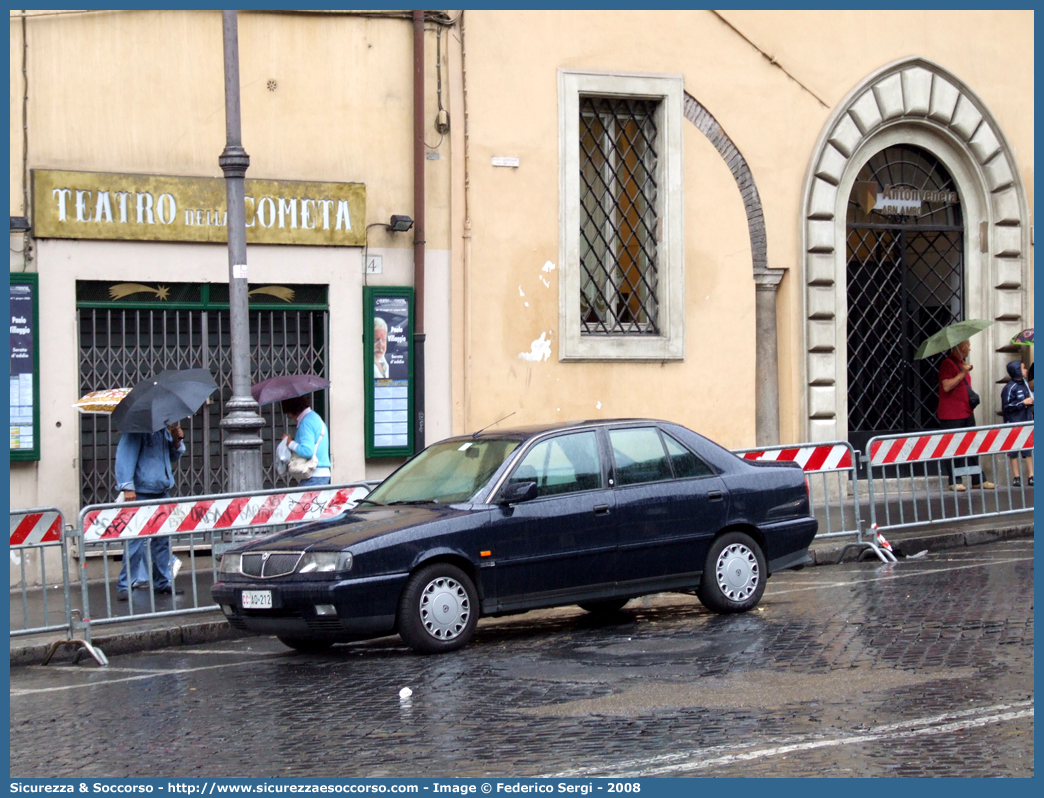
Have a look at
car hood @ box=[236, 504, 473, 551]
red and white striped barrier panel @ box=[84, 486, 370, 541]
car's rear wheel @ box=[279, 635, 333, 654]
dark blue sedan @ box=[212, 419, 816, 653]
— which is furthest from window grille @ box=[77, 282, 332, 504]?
car hood @ box=[236, 504, 473, 551]

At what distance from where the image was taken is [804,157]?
17609 mm

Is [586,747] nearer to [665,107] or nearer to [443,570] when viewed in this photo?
[443,570]

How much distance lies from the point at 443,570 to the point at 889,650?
2.78 m

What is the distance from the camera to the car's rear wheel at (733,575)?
1031 cm

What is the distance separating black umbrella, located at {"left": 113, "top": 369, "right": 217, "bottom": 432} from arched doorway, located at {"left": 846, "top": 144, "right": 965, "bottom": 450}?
30.8ft

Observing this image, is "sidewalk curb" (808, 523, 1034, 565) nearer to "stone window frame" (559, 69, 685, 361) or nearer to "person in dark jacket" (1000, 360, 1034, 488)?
"person in dark jacket" (1000, 360, 1034, 488)

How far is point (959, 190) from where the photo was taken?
62.2ft

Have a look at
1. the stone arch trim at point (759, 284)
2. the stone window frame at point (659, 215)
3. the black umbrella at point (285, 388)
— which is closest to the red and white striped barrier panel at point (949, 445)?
the stone arch trim at point (759, 284)

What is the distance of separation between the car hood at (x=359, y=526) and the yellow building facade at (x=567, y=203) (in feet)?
16.7

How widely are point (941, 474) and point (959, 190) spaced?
549cm

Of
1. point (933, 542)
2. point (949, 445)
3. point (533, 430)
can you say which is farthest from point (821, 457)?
point (533, 430)

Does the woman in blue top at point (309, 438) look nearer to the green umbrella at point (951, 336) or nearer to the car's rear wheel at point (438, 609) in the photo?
the car's rear wheel at point (438, 609)

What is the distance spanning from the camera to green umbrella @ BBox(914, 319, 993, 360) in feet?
58.0

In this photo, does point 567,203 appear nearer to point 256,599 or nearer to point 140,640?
point 140,640
